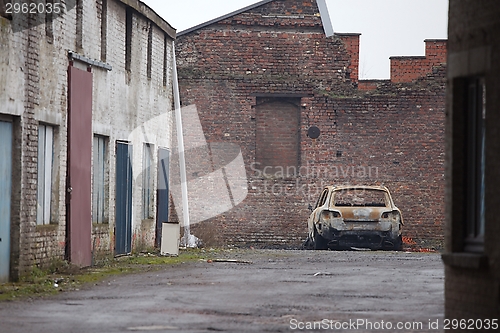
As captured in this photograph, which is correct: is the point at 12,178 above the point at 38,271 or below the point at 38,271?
above

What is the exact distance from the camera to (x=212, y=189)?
29031 millimetres

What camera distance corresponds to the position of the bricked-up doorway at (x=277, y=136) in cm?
2908

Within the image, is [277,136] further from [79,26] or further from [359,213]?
[79,26]

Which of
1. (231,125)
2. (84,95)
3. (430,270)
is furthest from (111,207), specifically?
(231,125)

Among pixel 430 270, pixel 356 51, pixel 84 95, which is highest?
pixel 356 51

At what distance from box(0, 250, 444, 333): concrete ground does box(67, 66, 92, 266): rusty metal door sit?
1.60 m

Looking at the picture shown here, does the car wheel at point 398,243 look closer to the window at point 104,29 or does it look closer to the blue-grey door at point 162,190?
the blue-grey door at point 162,190

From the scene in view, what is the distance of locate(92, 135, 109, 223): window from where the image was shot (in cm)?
1873

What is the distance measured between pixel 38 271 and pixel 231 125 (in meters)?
14.5

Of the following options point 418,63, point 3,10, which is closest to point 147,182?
point 3,10

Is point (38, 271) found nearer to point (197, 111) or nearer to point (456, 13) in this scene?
point (456, 13)

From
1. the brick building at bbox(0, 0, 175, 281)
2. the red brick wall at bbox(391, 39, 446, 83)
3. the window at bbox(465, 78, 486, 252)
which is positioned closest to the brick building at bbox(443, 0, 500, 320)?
the window at bbox(465, 78, 486, 252)

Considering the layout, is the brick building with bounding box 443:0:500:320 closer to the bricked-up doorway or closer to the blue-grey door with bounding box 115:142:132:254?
the blue-grey door with bounding box 115:142:132:254

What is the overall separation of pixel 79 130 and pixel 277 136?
12.2 metres
